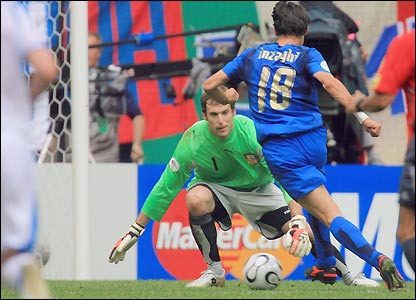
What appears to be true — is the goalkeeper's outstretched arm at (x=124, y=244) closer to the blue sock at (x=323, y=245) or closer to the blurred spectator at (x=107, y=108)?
the blue sock at (x=323, y=245)

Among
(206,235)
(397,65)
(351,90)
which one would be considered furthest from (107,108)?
(397,65)

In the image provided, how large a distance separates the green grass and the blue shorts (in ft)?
2.25

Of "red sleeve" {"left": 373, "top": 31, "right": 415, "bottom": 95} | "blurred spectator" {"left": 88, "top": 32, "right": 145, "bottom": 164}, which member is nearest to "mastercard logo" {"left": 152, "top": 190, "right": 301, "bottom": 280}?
"blurred spectator" {"left": 88, "top": 32, "right": 145, "bottom": 164}

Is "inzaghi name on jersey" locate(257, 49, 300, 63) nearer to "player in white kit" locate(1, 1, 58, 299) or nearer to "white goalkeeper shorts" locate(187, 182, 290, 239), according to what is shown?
"white goalkeeper shorts" locate(187, 182, 290, 239)

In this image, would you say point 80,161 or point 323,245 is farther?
point 80,161

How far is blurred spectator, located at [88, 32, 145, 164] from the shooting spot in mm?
12953

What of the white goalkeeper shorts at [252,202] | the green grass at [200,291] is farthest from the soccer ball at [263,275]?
the white goalkeeper shorts at [252,202]

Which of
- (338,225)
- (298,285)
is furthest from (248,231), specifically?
(338,225)

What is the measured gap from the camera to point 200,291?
27.6ft

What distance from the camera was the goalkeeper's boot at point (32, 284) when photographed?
552 cm

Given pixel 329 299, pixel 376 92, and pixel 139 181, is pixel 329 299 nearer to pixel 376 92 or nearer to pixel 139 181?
pixel 376 92

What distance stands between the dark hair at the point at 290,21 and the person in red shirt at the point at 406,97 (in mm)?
1569

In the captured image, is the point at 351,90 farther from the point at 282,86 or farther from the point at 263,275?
the point at 282,86

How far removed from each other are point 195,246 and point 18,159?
6190 millimetres
